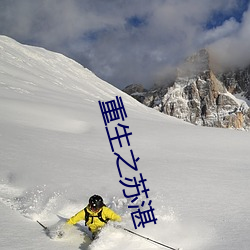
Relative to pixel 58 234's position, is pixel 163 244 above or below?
below

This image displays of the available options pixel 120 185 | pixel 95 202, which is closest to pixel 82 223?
pixel 95 202

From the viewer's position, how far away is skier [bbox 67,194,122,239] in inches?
233

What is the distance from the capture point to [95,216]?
19.7 ft

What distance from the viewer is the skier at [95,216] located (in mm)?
5918

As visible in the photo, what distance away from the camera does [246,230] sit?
5527 millimetres

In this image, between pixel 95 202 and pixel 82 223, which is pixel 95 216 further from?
pixel 82 223

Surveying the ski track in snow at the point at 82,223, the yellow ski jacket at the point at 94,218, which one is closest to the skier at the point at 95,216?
the yellow ski jacket at the point at 94,218

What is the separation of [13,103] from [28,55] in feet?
151

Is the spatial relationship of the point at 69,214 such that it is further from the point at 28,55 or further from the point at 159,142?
the point at 28,55

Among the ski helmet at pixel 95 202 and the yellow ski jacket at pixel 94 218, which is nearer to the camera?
the ski helmet at pixel 95 202

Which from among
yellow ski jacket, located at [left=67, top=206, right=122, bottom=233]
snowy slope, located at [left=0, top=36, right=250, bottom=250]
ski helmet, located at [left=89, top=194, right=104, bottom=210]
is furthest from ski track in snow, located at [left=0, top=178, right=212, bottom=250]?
ski helmet, located at [left=89, top=194, right=104, bottom=210]

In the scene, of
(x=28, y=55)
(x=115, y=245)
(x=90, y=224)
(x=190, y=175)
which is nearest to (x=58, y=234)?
(x=90, y=224)

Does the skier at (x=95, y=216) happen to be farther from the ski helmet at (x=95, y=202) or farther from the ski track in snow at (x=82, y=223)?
the ski track in snow at (x=82, y=223)

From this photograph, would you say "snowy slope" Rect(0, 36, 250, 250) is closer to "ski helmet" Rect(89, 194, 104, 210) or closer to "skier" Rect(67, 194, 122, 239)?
"skier" Rect(67, 194, 122, 239)
